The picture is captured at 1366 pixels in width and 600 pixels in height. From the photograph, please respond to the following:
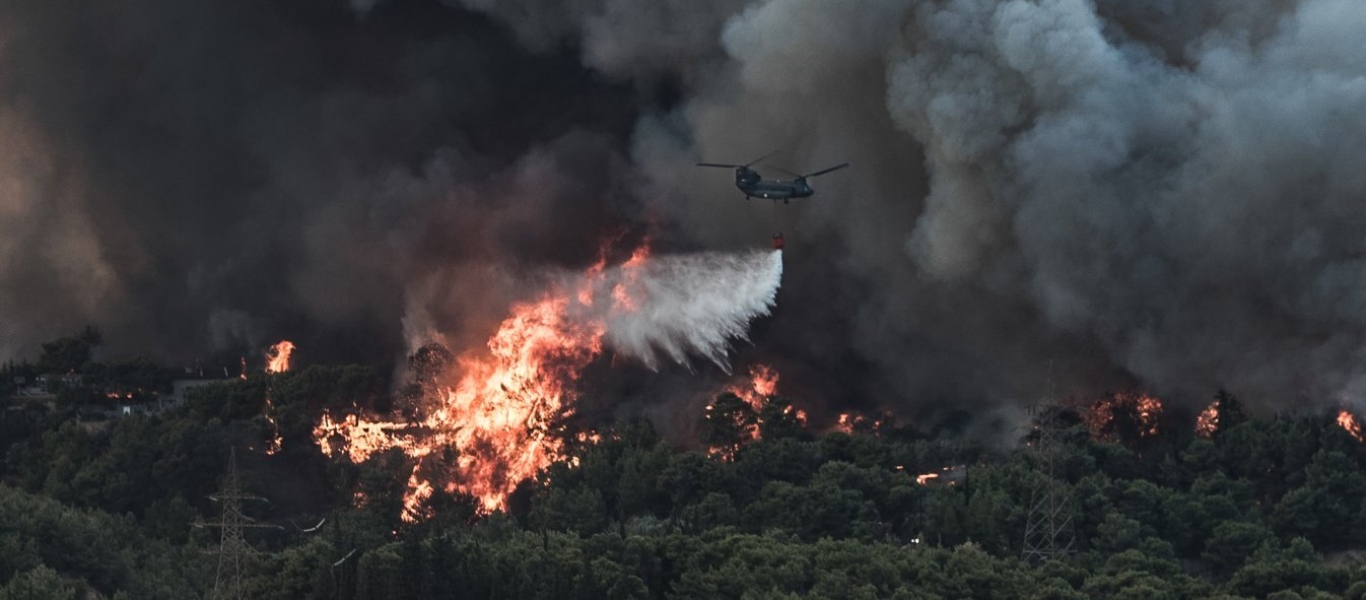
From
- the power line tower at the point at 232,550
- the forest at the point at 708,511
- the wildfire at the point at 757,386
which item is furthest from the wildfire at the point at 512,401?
the power line tower at the point at 232,550

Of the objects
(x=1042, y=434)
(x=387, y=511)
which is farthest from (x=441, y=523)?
(x=1042, y=434)

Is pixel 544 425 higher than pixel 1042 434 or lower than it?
higher

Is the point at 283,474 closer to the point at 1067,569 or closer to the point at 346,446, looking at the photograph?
the point at 346,446

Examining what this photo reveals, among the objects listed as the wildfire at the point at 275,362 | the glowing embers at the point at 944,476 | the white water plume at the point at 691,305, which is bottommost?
the glowing embers at the point at 944,476

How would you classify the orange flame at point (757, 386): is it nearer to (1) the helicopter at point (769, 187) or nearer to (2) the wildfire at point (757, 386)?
(2) the wildfire at point (757, 386)

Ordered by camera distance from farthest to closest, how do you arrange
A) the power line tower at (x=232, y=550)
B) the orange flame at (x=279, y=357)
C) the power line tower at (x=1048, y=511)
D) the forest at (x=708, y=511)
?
the orange flame at (x=279, y=357), the power line tower at (x=1048, y=511), the power line tower at (x=232, y=550), the forest at (x=708, y=511)

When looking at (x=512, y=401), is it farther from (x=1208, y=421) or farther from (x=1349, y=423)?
(x=1349, y=423)
